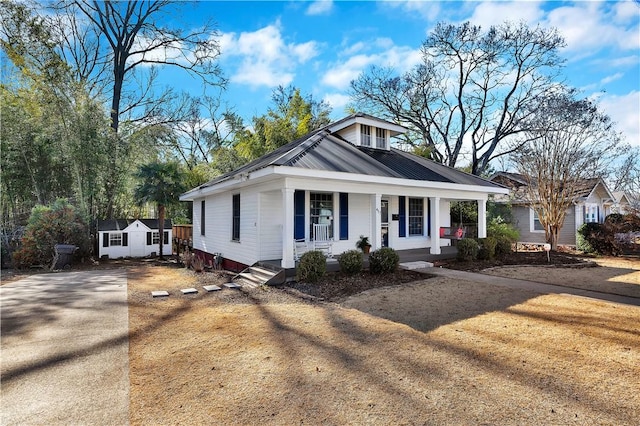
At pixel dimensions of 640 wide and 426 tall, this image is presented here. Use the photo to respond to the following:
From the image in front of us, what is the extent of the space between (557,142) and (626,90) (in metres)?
3.11

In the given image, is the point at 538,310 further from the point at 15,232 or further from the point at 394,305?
the point at 15,232

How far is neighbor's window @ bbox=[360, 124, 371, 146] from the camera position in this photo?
12.9m

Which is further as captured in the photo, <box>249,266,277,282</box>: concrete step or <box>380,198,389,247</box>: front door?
<box>380,198,389,247</box>: front door

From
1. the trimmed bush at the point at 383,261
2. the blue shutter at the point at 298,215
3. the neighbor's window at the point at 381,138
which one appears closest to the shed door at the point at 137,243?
the blue shutter at the point at 298,215

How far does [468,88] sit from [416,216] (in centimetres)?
1490

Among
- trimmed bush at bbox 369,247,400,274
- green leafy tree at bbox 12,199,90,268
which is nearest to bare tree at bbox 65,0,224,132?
green leafy tree at bbox 12,199,90,268

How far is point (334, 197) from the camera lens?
34.5ft

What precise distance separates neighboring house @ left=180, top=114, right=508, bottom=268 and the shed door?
147 inches

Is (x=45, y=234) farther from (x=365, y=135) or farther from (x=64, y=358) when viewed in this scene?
(x=365, y=135)

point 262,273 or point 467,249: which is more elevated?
point 467,249

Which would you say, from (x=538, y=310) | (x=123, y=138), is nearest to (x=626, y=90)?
(x=538, y=310)

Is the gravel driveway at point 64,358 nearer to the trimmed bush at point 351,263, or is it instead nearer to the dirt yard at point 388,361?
the dirt yard at point 388,361

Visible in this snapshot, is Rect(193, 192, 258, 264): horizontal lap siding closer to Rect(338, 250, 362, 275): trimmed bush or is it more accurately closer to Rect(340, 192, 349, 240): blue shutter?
Rect(338, 250, 362, 275): trimmed bush

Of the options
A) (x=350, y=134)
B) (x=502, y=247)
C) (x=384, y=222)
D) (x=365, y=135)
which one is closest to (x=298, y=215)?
(x=384, y=222)
